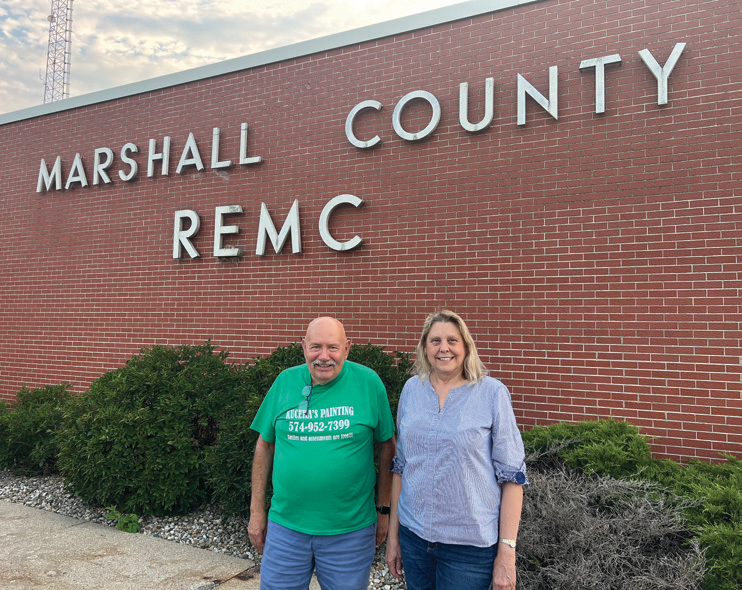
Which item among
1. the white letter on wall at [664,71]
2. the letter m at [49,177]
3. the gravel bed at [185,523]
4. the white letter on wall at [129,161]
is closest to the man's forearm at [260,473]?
the gravel bed at [185,523]

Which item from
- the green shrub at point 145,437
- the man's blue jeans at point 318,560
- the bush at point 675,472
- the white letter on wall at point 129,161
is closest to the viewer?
the man's blue jeans at point 318,560

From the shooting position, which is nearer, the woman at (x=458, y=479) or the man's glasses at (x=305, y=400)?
the woman at (x=458, y=479)

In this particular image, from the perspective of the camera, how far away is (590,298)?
5270mm

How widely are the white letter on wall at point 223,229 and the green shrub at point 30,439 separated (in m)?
2.52

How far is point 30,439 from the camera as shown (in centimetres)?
648

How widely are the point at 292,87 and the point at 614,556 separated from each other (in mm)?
6105

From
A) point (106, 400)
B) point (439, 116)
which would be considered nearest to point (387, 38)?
point (439, 116)

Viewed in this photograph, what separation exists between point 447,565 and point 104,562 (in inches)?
122

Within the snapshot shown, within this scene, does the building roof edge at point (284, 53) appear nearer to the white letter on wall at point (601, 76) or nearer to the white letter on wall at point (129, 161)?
the white letter on wall at point (129, 161)

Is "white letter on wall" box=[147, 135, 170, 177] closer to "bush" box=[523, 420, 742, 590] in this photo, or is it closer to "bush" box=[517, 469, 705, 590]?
"bush" box=[523, 420, 742, 590]

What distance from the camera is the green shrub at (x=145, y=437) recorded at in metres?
4.88

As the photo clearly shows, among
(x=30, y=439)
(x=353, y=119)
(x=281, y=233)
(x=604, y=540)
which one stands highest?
(x=353, y=119)

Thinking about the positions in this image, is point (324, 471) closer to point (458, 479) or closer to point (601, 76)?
point (458, 479)

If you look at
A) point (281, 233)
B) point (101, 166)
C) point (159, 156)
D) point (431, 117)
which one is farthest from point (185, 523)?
point (101, 166)
